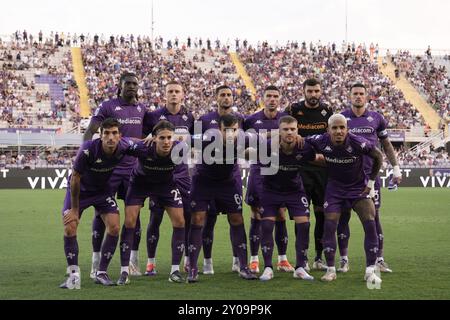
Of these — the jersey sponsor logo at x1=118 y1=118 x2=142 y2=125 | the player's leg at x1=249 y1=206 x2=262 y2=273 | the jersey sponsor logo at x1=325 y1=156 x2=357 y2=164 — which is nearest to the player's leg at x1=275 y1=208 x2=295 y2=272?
the player's leg at x1=249 y1=206 x2=262 y2=273

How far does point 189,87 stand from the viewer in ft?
167

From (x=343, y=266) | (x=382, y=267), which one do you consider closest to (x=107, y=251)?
(x=343, y=266)

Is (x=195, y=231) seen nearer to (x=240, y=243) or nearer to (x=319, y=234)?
(x=240, y=243)

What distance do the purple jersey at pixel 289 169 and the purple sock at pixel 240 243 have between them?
28.0 inches

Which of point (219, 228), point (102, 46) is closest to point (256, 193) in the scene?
point (219, 228)

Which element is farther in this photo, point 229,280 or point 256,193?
point 256,193

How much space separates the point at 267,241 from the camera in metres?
9.87

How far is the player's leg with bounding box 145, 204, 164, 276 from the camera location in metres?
10.2

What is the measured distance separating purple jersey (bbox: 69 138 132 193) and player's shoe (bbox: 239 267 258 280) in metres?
2.17

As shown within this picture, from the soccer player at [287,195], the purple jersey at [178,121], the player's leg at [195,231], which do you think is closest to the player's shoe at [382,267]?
the soccer player at [287,195]

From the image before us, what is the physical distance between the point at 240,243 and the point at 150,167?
1.66 meters
